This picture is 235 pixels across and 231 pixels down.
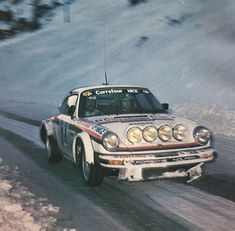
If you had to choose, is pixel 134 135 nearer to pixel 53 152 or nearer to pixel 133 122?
pixel 133 122

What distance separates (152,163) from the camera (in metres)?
6.14

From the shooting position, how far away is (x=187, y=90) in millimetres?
21828

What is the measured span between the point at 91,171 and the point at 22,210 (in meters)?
1.37

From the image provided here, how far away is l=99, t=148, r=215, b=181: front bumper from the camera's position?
6117 mm

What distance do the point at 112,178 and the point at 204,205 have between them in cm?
207

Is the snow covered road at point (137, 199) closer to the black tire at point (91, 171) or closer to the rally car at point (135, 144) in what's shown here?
the black tire at point (91, 171)

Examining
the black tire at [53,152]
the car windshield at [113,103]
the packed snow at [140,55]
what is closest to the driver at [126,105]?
the car windshield at [113,103]

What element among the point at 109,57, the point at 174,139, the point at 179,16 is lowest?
the point at 174,139

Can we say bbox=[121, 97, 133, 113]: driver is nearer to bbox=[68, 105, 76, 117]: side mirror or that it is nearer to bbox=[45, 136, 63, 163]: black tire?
bbox=[68, 105, 76, 117]: side mirror

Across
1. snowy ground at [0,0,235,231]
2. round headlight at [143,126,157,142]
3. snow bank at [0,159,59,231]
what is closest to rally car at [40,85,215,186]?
round headlight at [143,126,157,142]

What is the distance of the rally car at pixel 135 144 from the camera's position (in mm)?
6172

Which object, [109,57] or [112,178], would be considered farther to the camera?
[109,57]

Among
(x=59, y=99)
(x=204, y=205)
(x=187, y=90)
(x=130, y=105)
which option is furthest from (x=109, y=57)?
(x=204, y=205)

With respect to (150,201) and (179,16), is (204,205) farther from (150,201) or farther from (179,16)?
(179,16)
